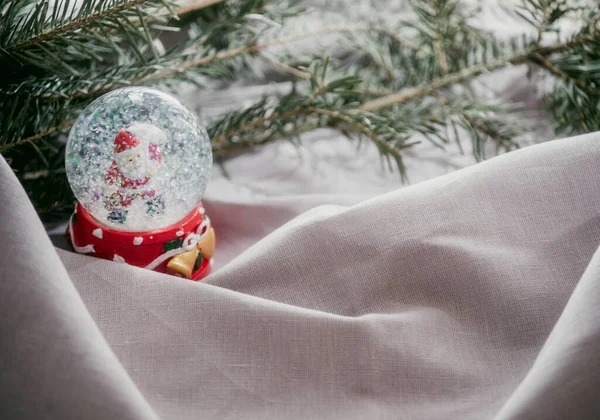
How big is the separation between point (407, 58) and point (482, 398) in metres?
0.49

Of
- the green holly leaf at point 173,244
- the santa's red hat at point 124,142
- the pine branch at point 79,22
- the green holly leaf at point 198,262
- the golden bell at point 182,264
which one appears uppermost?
the pine branch at point 79,22

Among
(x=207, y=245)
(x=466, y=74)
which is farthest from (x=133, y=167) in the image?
(x=466, y=74)

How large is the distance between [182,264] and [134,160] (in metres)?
0.10

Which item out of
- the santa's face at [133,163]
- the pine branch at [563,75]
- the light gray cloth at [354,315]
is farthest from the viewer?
the pine branch at [563,75]

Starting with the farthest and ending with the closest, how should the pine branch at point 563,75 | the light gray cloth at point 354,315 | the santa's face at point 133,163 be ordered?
the pine branch at point 563,75
the santa's face at point 133,163
the light gray cloth at point 354,315

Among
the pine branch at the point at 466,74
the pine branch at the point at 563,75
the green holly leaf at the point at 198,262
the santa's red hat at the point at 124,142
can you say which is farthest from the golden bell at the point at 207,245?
the pine branch at the point at 563,75

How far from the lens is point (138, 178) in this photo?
1.57 ft

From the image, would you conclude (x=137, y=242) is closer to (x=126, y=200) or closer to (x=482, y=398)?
(x=126, y=200)

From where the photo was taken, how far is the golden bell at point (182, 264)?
1.66 feet

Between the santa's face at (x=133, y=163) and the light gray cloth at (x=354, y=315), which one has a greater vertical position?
the santa's face at (x=133, y=163)

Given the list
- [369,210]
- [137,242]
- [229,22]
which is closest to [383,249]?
[369,210]

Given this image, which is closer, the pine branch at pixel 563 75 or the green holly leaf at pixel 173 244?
the green holly leaf at pixel 173 244

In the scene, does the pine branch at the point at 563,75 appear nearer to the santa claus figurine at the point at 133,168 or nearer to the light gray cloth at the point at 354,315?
the light gray cloth at the point at 354,315

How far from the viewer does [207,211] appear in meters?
0.65
